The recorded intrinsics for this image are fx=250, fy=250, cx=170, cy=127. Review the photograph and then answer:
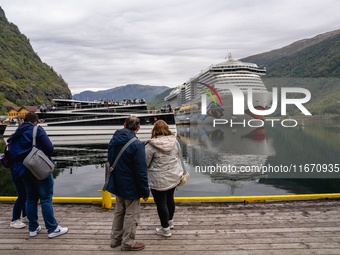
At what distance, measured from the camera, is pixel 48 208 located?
2.80 metres

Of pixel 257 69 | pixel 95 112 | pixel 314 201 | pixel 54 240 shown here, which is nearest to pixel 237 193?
pixel 314 201

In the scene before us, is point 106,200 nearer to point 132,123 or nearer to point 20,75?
point 132,123

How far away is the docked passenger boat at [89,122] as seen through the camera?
29875mm

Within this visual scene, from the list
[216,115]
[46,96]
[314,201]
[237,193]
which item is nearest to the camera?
[314,201]

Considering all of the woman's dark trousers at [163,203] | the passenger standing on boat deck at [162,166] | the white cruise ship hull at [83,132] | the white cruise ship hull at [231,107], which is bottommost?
the white cruise ship hull at [83,132]

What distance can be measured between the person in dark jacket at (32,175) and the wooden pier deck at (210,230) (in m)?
0.15

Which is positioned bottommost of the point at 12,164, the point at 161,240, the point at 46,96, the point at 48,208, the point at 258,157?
the point at 258,157

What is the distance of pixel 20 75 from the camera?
249 ft

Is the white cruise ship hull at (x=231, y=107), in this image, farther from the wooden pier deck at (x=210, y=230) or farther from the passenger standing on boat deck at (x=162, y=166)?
the passenger standing on boat deck at (x=162, y=166)

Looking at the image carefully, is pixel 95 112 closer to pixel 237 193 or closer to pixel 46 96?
pixel 237 193

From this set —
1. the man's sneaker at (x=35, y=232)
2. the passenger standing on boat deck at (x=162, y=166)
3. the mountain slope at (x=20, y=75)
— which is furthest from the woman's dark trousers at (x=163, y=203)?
the mountain slope at (x=20, y=75)

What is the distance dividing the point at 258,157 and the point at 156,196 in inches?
580

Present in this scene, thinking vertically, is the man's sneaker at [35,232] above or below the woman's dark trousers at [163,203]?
below

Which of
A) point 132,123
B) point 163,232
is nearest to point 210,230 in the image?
point 163,232
